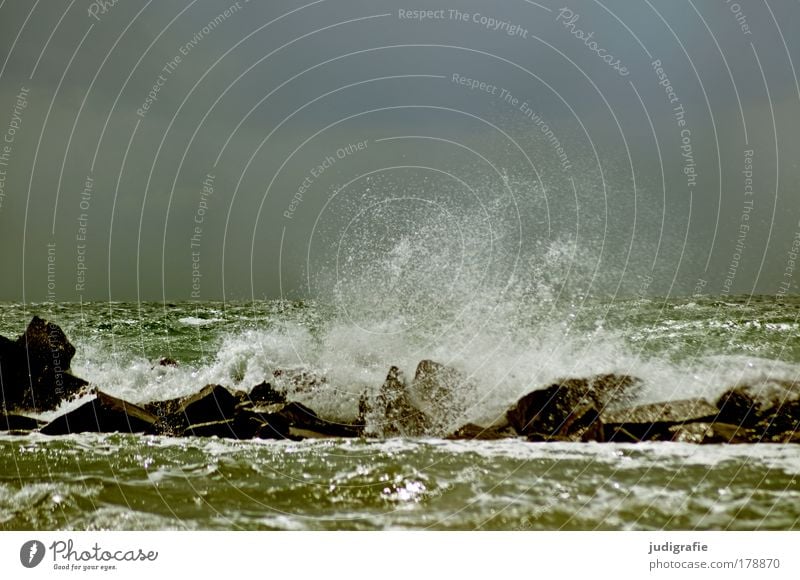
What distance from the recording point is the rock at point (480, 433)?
19.8 ft

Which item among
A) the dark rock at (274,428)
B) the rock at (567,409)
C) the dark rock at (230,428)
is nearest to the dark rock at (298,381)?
the dark rock at (274,428)

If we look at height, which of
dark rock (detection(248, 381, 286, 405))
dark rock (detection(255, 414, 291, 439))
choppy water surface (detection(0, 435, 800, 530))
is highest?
dark rock (detection(248, 381, 286, 405))

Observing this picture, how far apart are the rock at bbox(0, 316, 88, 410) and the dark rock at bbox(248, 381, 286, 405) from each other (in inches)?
85.2

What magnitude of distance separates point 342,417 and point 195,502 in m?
2.10

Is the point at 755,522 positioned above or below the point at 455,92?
below

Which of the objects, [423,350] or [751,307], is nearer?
[423,350]

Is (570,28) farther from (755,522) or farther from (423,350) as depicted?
(755,522)

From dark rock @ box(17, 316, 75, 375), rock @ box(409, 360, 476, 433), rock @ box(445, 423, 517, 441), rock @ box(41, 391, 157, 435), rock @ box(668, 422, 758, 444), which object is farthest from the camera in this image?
dark rock @ box(17, 316, 75, 375)

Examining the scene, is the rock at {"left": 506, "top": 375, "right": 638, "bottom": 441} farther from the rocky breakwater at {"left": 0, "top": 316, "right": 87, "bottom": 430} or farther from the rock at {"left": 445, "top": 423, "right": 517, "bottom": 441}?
the rocky breakwater at {"left": 0, "top": 316, "right": 87, "bottom": 430}

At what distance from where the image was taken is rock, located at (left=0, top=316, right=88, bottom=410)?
22.4ft

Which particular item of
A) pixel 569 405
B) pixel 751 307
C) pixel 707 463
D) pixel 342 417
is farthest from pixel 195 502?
pixel 751 307
